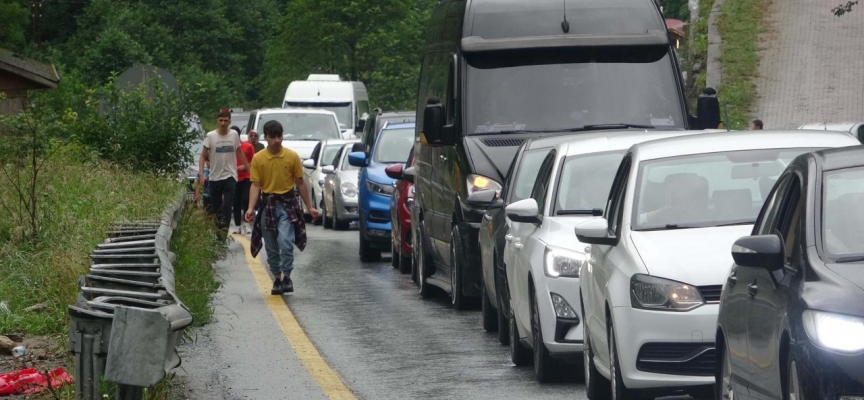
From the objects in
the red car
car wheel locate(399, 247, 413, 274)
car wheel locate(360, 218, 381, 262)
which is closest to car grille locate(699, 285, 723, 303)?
the red car

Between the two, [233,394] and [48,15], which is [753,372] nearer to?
[233,394]

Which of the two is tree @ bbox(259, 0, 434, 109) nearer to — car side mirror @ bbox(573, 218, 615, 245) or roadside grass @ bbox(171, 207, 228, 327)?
roadside grass @ bbox(171, 207, 228, 327)

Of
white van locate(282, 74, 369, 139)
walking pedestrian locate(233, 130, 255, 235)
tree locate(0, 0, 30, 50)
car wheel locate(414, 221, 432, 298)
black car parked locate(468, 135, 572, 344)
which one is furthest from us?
tree locate(0, 0, 30, 50)

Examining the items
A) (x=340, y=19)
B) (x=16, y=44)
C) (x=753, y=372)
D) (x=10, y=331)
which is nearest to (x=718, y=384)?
(x=753, y=372)

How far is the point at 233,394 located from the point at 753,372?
13.0 ft

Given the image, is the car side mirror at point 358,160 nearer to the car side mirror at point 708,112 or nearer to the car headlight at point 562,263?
the car side mirror at point 708,112

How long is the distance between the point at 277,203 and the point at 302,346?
14.3 feet

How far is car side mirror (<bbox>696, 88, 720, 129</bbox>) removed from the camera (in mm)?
16062

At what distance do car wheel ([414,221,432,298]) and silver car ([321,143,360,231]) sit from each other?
10.9 meters

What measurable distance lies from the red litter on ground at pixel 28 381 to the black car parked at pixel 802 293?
329 cm

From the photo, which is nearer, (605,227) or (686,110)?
(605,227)

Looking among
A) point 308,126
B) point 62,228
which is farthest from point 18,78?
point 62,228

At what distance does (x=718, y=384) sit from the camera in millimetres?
7773

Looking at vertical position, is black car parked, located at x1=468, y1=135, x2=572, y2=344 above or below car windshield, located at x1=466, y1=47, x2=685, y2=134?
below
